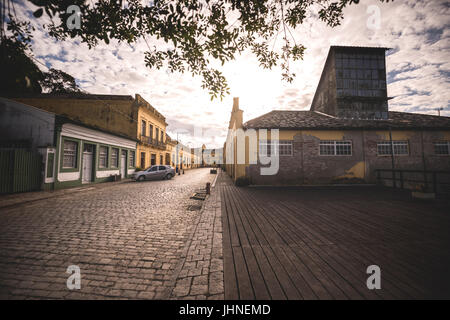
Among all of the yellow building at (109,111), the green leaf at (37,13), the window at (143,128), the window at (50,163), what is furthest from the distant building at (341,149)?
the window at (143,128)

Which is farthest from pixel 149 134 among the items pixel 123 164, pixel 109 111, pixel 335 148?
Result: pixel 335 148

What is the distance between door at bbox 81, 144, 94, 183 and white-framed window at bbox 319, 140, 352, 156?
57.6 ft

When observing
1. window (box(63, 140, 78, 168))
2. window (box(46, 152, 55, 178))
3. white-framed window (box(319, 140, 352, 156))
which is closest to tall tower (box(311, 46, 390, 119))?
white-framed window (box(319, 140, 352, 156))

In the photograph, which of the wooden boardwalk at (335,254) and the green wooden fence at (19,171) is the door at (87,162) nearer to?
the green wooden fence at (19,171)

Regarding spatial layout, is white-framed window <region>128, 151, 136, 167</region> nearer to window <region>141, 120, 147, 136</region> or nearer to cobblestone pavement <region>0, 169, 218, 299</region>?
window <region>141, 120, 147, 136</region>

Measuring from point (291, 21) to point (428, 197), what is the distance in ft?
29.4

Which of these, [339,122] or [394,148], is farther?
[339,122]

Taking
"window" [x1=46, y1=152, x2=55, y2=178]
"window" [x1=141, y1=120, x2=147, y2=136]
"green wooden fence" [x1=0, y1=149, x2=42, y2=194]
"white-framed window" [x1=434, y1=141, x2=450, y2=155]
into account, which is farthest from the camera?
"window" [x1=141, y1=120, x2=147, y2=136]

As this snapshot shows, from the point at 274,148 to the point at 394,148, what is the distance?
899 cm

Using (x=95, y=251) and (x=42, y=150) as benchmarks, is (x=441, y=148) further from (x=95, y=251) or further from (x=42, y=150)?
(x=42, y=150)

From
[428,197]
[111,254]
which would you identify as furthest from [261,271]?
[428,197]

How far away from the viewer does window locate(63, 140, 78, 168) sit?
437 inches

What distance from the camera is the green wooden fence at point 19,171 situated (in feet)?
26.8

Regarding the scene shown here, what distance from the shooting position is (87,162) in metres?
13.0
